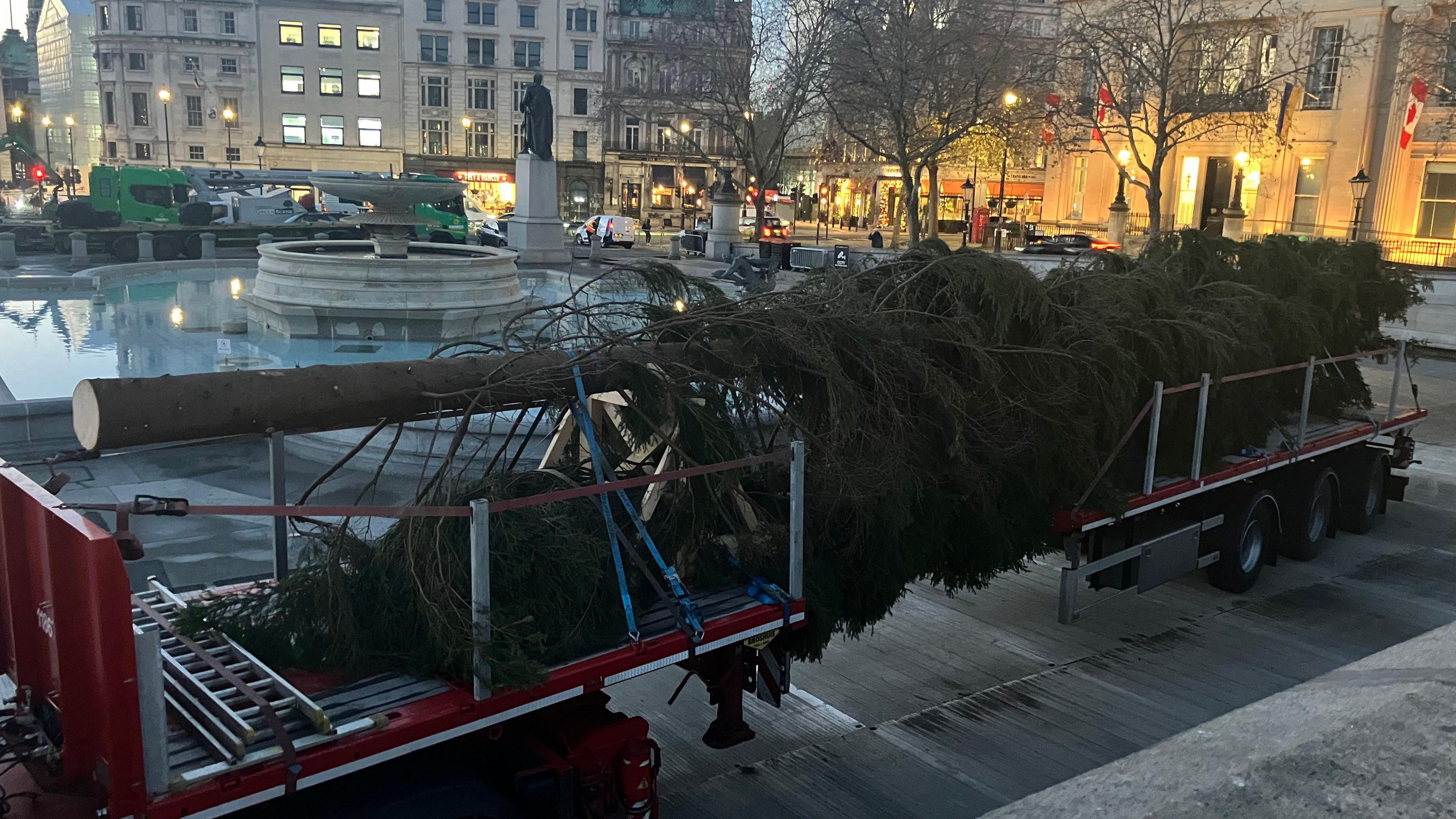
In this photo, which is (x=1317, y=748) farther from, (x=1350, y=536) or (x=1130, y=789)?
(x=1350, y=536)

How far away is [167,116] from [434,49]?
1794 centimetres

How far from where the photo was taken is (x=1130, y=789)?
593 cm

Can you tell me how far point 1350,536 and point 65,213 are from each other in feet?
148

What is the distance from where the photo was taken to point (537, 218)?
3616 centimetres

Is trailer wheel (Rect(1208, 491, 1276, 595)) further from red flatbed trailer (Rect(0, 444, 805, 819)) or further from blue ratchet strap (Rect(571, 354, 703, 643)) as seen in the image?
red flatbed trailer (Rect(0, 444, 805, 819))

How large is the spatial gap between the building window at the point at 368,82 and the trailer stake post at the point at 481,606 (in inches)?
3091

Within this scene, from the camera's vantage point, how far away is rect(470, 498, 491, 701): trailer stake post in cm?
445

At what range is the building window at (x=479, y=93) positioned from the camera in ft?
251

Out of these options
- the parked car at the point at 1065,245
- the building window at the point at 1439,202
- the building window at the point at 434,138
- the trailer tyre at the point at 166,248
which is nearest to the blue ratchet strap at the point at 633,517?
the parked car at the point at 1065,245

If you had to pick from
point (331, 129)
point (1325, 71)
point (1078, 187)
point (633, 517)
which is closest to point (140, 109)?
point (331, 129)

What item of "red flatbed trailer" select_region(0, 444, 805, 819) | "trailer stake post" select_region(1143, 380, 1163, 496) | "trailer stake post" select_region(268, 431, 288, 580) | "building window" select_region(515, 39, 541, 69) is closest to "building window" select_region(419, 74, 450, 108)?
"building window" select_region(515, 39, 541, 69)

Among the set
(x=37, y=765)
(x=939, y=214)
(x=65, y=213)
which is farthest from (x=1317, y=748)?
(x=939, y=214)

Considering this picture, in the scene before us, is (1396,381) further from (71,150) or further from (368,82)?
(71,150)

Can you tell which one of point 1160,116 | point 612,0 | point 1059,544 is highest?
point 612,0
